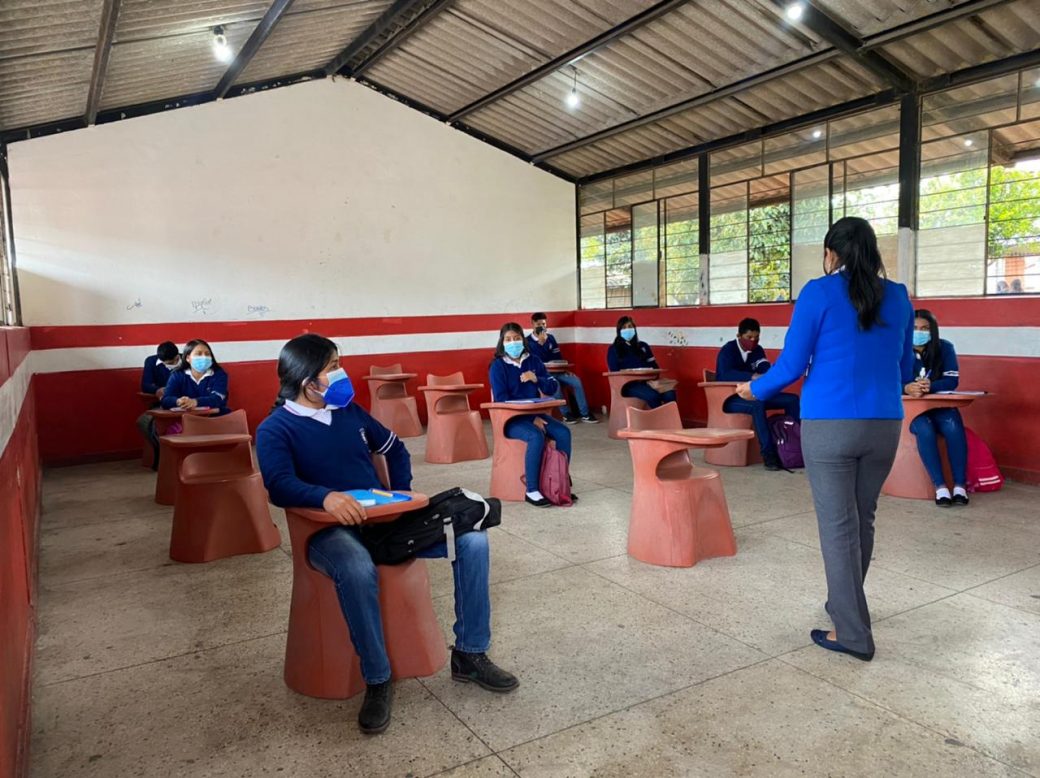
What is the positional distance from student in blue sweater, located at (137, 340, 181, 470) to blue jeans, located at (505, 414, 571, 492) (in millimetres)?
3487

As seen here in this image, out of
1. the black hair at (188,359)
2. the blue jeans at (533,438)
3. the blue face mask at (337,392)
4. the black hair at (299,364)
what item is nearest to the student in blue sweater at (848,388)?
the blue face mask at (337,392)

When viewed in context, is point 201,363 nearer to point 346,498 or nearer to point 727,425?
point 346,498

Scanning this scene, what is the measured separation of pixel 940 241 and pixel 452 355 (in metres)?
5.56

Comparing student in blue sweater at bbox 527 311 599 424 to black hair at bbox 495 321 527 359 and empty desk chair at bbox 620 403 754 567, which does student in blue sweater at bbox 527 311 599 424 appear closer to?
black hair at bbox 495 321 527 359

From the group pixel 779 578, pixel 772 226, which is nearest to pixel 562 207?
pixel 772 226

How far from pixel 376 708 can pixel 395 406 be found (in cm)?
598

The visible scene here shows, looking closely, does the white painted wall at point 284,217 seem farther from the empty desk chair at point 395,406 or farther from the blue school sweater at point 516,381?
the blue school sweater at point 516,381

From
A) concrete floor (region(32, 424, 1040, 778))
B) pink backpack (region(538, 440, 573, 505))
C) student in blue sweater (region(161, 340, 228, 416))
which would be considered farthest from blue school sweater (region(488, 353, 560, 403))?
student in blue sweater (region(161, 340, 228, 416))

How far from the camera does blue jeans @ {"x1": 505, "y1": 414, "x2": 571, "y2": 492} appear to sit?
4.97 m

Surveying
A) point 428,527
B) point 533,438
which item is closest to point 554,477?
point 533,438

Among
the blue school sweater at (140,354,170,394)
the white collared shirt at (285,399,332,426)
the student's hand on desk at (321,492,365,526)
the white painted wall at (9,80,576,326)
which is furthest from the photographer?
the white painted wall at (9,80,576,326)

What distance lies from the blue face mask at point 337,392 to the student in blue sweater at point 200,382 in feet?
11.7

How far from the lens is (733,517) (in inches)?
182

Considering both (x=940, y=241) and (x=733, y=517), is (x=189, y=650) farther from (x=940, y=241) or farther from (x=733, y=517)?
(x=940, y=241)
